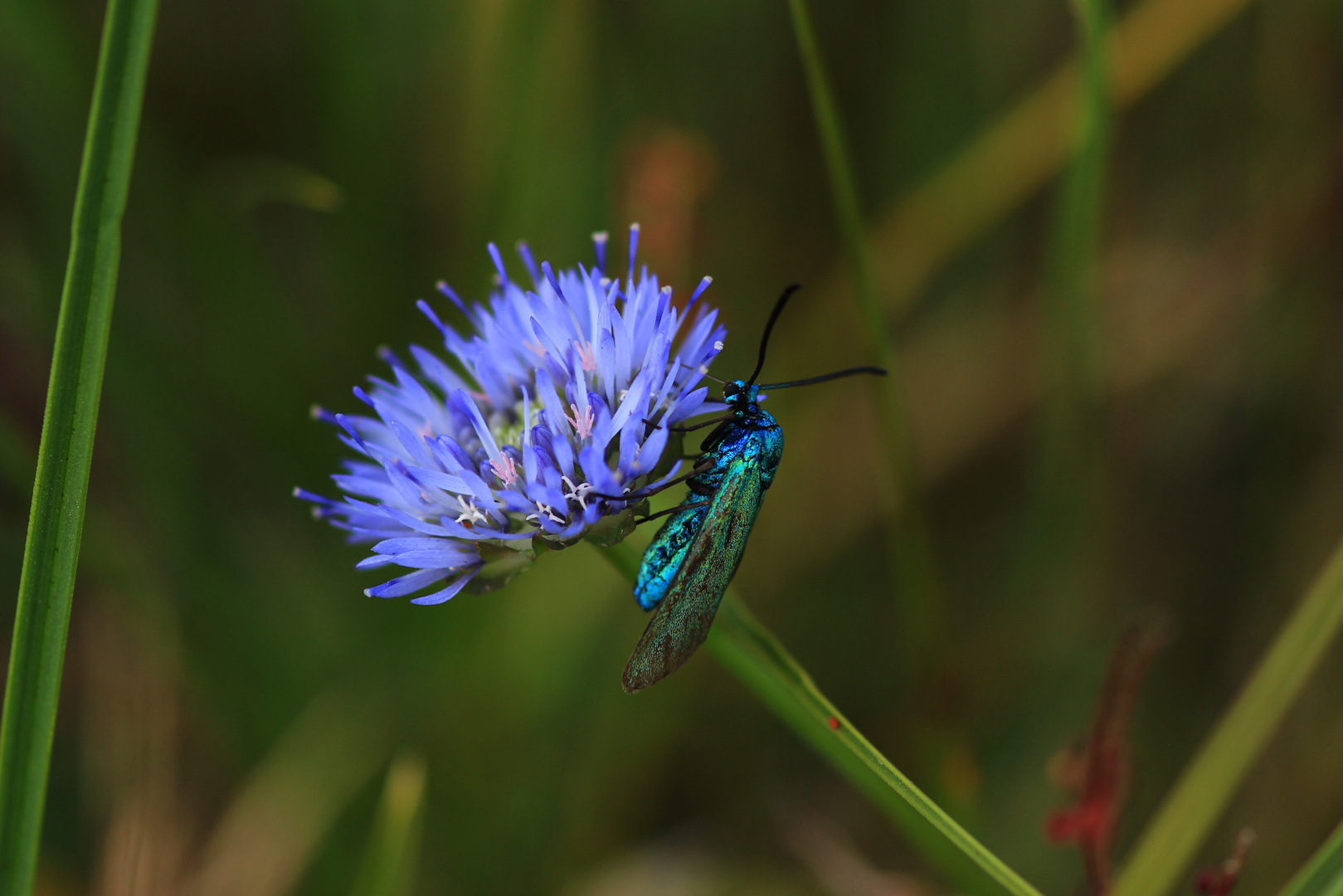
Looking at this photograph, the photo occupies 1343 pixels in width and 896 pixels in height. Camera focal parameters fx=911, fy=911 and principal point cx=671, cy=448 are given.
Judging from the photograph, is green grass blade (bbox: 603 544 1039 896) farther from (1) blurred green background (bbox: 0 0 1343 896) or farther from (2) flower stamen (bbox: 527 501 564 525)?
(1) blurred green background (bbox: 0 0 1343 896)

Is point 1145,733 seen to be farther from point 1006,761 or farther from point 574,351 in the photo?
point 574,351

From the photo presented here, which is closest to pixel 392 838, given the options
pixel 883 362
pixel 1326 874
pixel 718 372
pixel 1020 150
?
pixel 883 362

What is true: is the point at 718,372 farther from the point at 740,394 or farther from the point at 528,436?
the point at 528,436

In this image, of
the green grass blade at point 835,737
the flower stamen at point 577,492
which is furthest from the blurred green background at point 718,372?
the flower stamen at point 577,492

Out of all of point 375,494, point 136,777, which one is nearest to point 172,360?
point 136,777

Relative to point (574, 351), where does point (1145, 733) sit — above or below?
below

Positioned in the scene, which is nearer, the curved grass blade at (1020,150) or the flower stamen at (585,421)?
the flower stamen at (585,421)

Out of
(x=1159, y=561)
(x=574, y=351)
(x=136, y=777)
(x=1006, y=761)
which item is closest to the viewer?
(x=574, y=351)

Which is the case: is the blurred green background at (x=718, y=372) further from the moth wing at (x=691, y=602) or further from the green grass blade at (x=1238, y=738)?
the moth wing at (x=691, y=602)
